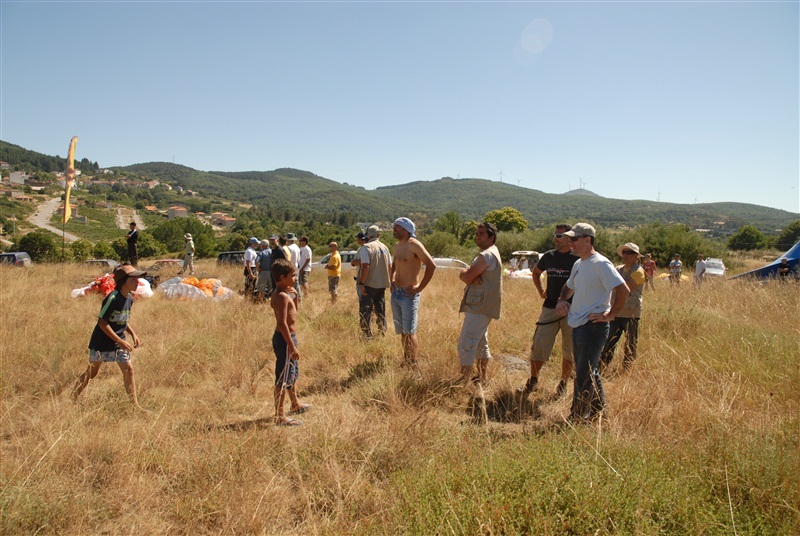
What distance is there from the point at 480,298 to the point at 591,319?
3.50 feet

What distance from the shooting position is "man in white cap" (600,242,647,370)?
4.92m

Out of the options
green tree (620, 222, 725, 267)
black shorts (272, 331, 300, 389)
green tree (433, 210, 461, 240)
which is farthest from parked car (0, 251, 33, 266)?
green tree (433, 210, 461, 240)

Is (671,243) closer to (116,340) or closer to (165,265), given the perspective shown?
(165,265)

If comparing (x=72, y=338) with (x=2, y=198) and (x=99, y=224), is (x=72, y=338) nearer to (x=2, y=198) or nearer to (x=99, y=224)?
(x=99, y=224)

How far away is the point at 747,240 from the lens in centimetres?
5841

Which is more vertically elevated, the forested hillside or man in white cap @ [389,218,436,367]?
the forested hillside

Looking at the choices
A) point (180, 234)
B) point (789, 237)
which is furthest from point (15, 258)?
point (789, 237)

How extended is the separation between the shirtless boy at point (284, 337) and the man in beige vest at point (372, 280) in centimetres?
218

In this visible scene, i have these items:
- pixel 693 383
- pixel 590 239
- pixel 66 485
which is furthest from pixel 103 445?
pixel 693 383

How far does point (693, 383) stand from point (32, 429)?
5.87 m

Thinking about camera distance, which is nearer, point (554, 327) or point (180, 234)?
point (554, 327)

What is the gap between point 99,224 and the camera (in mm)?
96375

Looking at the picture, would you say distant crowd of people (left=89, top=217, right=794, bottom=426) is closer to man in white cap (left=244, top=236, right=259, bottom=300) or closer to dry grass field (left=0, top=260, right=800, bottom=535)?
dry grass field (left=0, top=260, right=800, bottom=535)

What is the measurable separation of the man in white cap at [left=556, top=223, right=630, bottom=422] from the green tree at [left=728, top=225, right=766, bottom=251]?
217 feet
